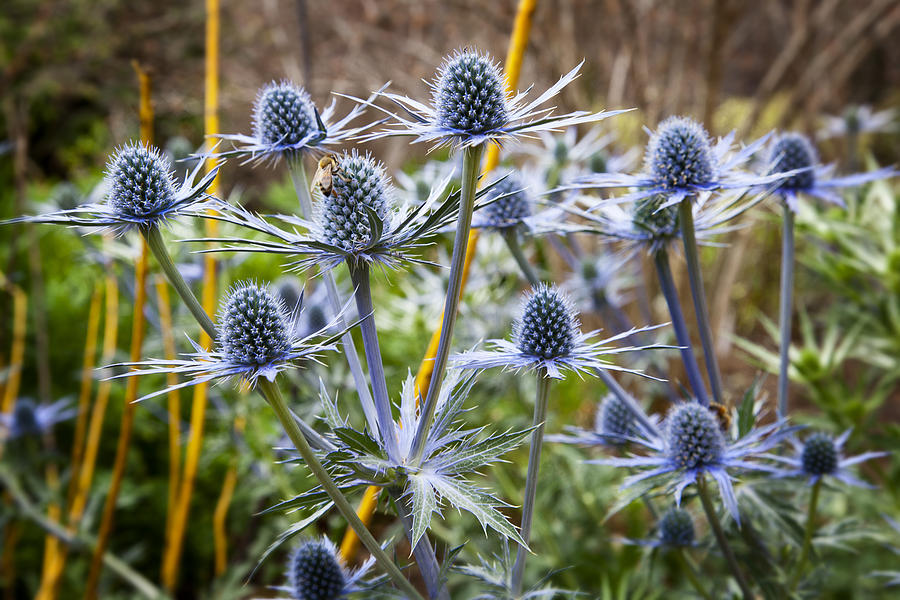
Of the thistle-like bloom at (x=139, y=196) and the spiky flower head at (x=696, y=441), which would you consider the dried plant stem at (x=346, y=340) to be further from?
the spiky flower head at (x=696, y=441)

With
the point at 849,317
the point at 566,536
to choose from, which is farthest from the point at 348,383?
the point at 849,317

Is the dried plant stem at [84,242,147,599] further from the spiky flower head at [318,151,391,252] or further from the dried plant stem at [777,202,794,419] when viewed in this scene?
the dried plant stem at [777,202,794,419]

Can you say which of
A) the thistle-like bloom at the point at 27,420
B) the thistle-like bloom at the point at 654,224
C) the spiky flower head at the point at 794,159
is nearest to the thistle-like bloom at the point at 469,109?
the thistle-like bloom at the point at 654,224

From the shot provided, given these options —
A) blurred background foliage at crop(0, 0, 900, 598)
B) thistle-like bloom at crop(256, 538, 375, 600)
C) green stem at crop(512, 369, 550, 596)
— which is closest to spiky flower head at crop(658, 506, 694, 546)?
blurred background foliage at crop(0, 0, 900, 598)

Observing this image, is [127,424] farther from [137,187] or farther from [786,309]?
[786,309]

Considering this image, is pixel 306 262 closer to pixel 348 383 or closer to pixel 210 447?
pixel 348 383
